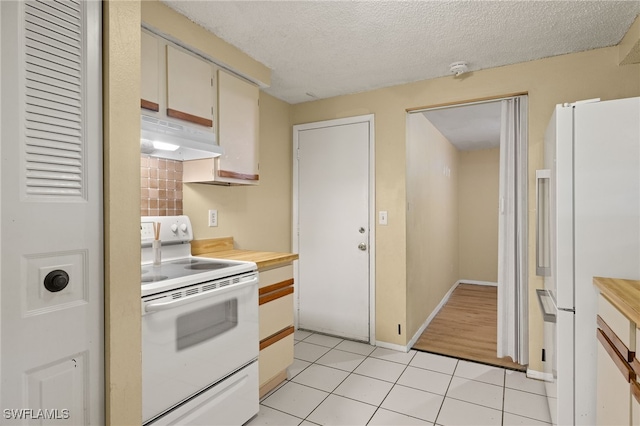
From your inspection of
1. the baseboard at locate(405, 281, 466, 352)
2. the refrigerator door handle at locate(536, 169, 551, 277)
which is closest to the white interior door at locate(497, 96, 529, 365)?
the refrigerator door handle at locate(536, 169, 551, 277)

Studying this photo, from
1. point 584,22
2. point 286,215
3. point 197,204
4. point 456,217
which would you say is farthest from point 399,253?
point 456,217

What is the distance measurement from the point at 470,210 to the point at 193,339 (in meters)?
5.50

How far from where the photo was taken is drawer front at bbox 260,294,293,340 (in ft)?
7.32

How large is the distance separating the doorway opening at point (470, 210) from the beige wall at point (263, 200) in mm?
1253

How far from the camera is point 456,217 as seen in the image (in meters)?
5.92

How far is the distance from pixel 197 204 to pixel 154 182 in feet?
1.21

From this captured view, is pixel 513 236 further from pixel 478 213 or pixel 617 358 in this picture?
pixel 478 213

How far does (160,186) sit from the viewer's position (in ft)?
7.46

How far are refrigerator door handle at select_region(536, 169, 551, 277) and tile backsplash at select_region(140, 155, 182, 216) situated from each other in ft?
7.77

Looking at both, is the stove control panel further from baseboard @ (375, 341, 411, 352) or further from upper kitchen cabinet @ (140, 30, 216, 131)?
baseboard @ (375, 341, 411, 352)

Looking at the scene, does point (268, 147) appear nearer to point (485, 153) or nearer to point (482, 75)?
point (482, 75)

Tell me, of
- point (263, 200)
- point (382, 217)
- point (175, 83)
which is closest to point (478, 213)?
point (382, 217)

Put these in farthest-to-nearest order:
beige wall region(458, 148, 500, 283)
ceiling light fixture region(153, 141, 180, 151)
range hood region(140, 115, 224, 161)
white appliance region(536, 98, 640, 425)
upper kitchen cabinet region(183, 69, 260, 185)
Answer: beige wall region(458, 148, 500, 283) < upper kitchen cabinet region(183, 69, 260, 185) < ceiling light fixture region(153, 141, 180, 151) < range hood region(140, 115, 224, 161) < white appliance region(536, 98, 640, 425)

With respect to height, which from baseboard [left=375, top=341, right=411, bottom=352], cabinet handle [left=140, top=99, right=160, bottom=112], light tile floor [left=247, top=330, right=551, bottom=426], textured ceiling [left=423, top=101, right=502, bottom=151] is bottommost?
light tile floor [left=247, top=330, right=551, bottom=426]
